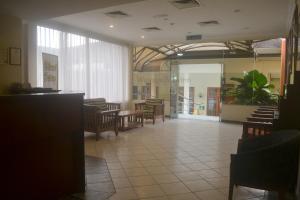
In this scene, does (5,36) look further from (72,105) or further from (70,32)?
(72,105)

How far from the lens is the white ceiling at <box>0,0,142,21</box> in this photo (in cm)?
379

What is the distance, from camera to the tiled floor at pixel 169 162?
10.2 ft

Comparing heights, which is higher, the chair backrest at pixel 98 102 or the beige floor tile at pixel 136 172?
the chair backrest at pixel 98 102

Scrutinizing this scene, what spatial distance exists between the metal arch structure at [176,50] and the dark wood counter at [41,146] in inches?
262

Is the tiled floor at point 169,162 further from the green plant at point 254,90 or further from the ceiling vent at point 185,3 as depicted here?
the ceiling vent at point 185,3

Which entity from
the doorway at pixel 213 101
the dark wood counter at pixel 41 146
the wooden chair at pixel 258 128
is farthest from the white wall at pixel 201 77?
the dark wood counter at pixel 41 146

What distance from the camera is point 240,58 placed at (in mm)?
9438

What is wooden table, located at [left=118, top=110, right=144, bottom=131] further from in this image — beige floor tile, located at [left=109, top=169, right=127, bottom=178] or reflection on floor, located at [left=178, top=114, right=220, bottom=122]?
beige floor tile, located at [left=109, top=169, right=127, bottom=178]

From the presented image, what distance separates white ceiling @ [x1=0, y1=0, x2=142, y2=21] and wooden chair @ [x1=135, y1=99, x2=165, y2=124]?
4.57m

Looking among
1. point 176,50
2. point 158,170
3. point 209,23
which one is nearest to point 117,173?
→ point 158,170


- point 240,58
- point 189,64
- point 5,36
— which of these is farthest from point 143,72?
point 5,36

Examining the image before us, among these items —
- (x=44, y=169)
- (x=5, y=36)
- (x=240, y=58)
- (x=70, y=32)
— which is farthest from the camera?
(x=240, y=58)

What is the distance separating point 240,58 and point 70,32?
20.1 ft

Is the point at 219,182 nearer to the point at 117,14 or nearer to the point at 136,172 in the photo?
the point at 136,172
